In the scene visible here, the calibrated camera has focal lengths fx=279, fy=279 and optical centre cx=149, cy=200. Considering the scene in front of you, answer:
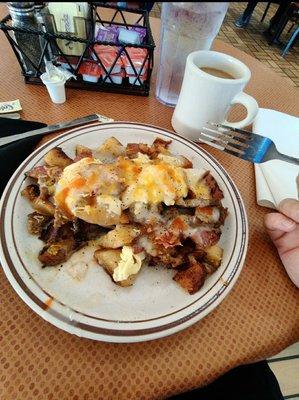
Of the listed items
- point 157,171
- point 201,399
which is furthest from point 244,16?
point 201,399

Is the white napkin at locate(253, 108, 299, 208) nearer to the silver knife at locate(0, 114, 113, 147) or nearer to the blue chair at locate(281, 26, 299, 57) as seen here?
the silver knife at locate(0, 114, 113, 147)

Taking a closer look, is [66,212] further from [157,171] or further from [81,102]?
[81,102]

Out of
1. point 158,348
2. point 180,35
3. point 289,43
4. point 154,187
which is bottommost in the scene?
point 289,43

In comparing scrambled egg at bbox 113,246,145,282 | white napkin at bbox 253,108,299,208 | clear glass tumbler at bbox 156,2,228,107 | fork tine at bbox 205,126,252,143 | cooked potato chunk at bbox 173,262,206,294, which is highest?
clear glass tumbler at bbox 156,2,228,107

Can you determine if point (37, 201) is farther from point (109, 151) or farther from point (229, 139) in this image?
point (229, 139)

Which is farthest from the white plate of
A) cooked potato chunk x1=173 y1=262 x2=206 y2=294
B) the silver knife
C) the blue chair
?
the blue chair

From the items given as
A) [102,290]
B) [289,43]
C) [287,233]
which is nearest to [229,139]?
[287,233]

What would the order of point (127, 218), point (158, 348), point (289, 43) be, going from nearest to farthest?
point (158, 348) < point (127, 218) < point (289, 43)
